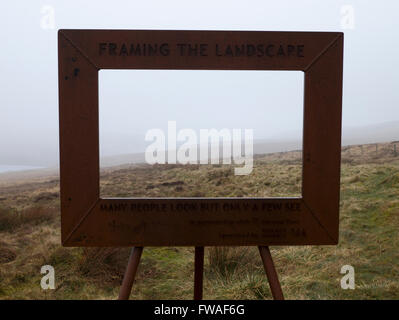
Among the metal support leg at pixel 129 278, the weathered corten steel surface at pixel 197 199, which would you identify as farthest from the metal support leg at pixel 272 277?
the metal support leg at pixel 129 278

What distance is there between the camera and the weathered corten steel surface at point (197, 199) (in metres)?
1.89

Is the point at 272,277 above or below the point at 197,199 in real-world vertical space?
below

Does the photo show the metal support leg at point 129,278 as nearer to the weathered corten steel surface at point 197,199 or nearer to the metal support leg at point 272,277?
the weathered corten steel surface at point 197,199

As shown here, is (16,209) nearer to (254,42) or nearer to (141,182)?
(141,182)

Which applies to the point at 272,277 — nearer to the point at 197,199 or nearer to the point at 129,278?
the point at 197,199

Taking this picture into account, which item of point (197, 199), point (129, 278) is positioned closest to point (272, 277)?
point (197, 199)

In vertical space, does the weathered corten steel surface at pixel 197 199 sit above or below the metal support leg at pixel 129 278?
above

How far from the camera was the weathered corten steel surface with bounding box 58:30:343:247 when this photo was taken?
1.89m

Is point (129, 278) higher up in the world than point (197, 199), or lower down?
lower down

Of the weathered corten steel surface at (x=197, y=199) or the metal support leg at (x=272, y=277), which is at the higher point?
the weathered corten steel surface at (x=197, y=199)

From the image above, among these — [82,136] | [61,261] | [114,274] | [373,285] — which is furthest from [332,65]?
[61,261]

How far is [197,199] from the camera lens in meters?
1.97

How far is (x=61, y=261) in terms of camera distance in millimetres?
3852

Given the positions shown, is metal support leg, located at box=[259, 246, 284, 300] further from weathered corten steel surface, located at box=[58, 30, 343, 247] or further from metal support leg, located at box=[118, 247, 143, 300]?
metal support leg, located at box=[118, 247, 143, 300]
